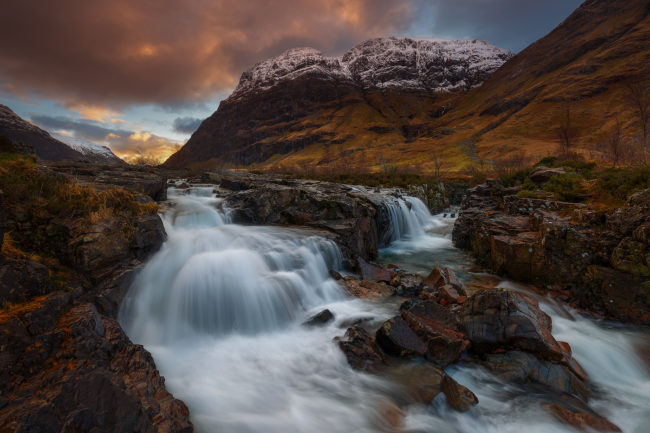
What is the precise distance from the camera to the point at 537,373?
5.84 metres

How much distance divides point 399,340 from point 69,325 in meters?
6.39

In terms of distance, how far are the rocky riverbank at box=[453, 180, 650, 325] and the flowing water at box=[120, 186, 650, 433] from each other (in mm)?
834

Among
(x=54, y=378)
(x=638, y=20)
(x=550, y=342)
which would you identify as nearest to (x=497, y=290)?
(x=550, y=342)

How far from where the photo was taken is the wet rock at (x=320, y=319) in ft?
27.2

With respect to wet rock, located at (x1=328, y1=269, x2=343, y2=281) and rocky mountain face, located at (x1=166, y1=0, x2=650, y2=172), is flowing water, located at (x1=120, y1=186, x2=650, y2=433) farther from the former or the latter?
rocky mountain face, located at (x1=166, y1=0, x2=650, y2=172)

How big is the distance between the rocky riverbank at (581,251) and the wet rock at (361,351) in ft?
24.9

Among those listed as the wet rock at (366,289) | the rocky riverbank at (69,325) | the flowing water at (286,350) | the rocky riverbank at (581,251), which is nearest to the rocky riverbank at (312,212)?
the flowing water at (286,350)

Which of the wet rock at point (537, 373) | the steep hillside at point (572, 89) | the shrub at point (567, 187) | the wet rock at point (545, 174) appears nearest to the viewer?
the wet rock at point (537, 373)

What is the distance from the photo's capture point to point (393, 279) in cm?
1091

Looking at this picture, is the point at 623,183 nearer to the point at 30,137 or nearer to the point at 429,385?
the point at 429,385

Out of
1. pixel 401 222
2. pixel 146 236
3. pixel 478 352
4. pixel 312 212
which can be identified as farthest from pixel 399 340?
pixel 401 222

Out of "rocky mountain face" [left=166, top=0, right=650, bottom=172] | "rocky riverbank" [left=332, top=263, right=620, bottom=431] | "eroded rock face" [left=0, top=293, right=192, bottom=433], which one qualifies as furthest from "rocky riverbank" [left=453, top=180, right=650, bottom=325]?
"rocky mountain face" [left=166, top=0, right=650, bottom=172]

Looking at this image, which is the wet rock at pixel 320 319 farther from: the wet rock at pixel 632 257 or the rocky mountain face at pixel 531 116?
the rocky mountain face at pixel 531 116

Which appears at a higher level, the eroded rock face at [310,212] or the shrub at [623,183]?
the shrub at [623,183]
